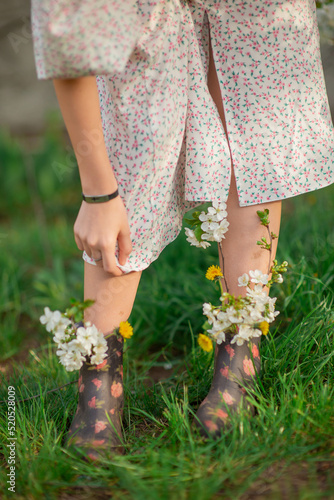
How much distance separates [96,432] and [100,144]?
0.58 meters

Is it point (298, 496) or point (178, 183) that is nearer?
point (298, 496)

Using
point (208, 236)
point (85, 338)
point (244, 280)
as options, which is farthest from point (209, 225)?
point (85, 338)

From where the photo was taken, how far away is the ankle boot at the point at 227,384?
0.95 meters

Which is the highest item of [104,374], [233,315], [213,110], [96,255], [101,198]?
[213,110]

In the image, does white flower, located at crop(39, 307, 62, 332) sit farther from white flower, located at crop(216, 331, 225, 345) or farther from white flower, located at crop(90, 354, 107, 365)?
white flower, located at crop(216, 331, 225, 345)

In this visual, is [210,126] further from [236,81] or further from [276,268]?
[276,268]

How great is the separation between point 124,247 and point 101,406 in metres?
0.34

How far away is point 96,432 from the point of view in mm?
964

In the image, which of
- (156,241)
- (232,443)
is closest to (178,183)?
(156,241)

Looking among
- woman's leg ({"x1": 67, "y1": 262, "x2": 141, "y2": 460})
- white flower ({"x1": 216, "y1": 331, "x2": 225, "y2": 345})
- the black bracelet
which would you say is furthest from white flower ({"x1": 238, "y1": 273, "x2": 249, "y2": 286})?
the black bracelet

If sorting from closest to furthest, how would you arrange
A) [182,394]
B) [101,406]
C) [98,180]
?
[98,180] → [101,406] → [182,394]

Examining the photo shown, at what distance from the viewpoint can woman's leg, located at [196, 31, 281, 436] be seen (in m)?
1.00

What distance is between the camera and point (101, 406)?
99cm

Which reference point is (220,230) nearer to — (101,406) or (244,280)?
(244,280)
